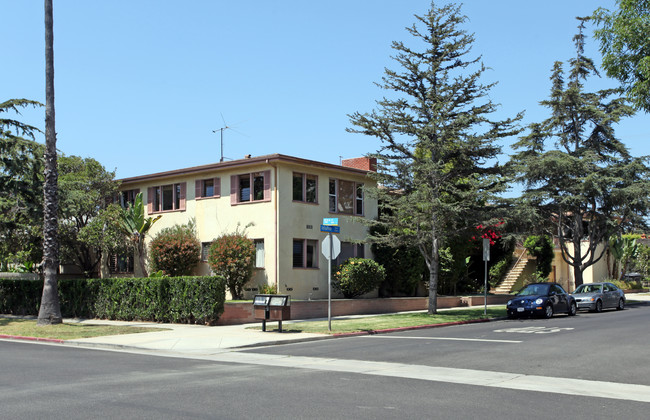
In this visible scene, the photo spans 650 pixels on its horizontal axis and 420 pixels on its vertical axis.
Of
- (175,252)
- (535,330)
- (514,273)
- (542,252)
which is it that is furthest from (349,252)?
(542,252)

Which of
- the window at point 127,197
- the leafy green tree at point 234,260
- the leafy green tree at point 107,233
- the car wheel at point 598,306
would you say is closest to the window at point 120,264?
the leafy green tree at point 107,233

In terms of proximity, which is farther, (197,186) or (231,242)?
(197,186)

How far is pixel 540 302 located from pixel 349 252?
952 cm

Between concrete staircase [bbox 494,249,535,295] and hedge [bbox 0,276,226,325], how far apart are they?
24.7m

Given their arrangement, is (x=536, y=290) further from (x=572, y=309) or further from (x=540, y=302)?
(x=572, y=309)

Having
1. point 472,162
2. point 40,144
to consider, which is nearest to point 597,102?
point 472,162

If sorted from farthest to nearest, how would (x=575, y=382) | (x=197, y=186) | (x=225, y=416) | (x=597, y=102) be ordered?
(x=597, y=102)
(x=197, y=186)
(x=575, y=382)
(x=225, y=416)

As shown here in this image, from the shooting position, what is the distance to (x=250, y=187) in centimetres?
2920

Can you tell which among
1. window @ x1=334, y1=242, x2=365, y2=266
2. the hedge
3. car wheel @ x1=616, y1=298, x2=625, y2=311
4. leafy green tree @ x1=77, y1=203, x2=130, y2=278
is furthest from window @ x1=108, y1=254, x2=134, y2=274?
car wheel @ x1=616, y1=298, x2=625, y2=311

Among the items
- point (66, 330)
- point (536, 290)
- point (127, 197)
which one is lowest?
point (66, 330)

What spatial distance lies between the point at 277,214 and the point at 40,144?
423 inches

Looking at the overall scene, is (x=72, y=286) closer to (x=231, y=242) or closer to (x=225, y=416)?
(x=231, y=242)

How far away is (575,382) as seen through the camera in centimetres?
1065

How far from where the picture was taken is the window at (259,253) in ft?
93.1
